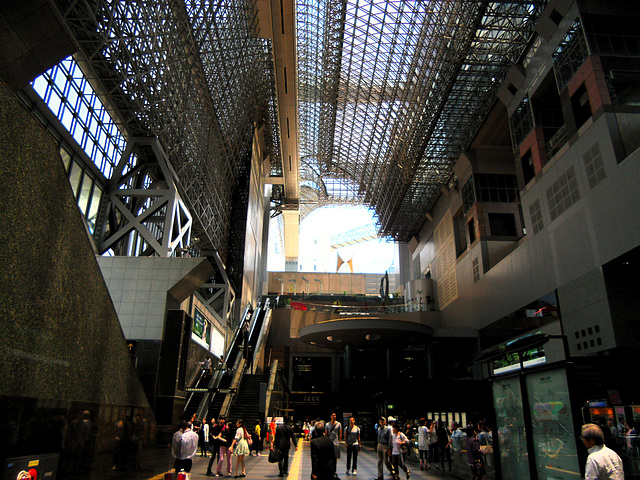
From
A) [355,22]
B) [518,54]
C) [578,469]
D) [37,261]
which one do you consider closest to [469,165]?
[518,54]

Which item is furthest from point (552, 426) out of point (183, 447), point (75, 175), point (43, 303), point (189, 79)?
point (189, 79)

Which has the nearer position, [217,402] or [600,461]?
[600,461]

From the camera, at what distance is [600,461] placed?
14.6 feet

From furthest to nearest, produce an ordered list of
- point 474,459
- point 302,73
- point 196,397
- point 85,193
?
point 302,73 → point 196,397 → point 85,193 → point 474,459

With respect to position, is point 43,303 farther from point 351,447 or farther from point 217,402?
point 217,402

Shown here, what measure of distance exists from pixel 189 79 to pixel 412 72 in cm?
1490

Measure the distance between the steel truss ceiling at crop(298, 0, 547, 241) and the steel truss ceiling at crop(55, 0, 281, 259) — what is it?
5.82 m

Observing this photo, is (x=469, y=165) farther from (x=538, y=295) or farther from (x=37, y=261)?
(x=37, y=261)

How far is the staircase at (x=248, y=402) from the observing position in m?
18.9

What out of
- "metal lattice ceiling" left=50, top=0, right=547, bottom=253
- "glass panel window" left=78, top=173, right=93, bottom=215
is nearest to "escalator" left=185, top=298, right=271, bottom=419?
"metal lattice ceiling" left=50, top=0, right=547, bottom=253

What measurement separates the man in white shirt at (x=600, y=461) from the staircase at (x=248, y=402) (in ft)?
49.3

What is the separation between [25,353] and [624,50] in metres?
23.2

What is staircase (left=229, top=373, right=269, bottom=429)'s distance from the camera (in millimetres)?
18891

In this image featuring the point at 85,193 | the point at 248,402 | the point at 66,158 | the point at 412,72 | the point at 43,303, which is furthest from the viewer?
the point at 412,72
